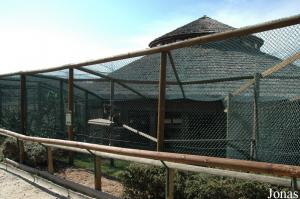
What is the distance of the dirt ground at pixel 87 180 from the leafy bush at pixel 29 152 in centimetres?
78

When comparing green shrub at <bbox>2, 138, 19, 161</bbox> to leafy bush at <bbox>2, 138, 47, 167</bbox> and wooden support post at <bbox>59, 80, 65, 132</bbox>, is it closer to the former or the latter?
leafy bush at <bbox>2, 138, 47, 167</bbox>

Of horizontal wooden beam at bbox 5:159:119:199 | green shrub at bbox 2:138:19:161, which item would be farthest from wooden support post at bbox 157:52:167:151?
green shrub at bbox 2:138:19:161

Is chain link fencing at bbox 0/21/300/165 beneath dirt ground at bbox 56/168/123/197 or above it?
above

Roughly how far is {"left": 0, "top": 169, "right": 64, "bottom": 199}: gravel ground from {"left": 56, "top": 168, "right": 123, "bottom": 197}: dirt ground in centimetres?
76

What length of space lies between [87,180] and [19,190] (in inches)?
49.3

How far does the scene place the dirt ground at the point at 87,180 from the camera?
236 inches

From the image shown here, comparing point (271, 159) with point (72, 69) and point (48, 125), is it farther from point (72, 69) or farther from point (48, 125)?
point (48, 125)

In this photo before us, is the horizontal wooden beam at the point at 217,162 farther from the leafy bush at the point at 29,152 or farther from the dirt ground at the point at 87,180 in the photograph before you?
the leafy bush at the point at 29,152

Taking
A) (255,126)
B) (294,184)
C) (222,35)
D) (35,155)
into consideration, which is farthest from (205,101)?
(294,184)

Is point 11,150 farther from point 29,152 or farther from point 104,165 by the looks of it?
point 104,165

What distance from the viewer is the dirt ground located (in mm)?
5996

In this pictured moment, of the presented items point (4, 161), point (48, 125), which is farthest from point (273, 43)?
point (48, 125)

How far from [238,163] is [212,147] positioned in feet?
12.8

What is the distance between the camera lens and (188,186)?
4691 millimetres
